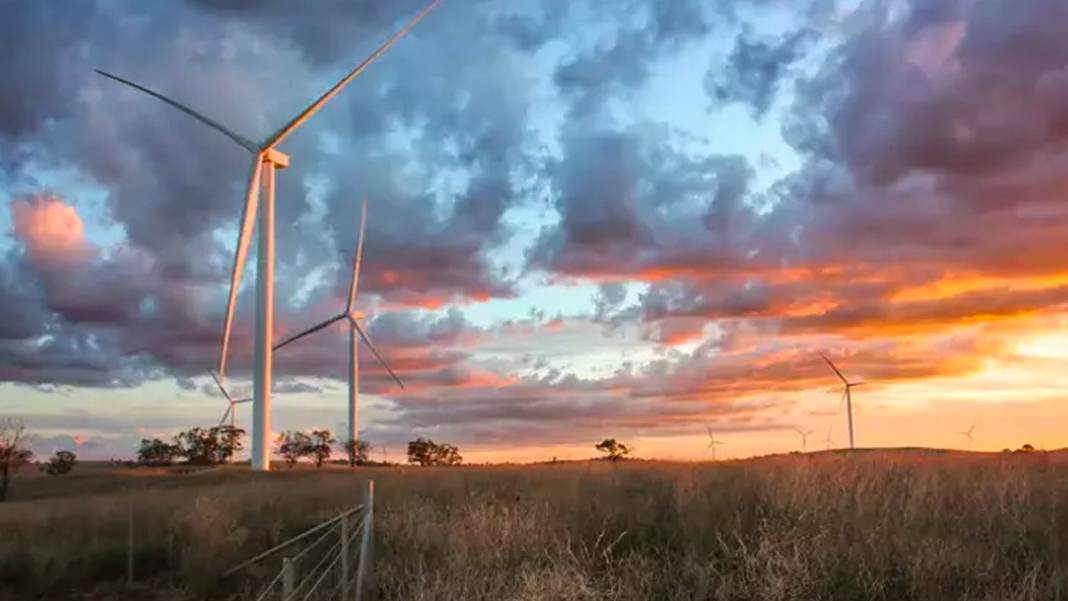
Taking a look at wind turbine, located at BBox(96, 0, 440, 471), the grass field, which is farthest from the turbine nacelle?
the grass field

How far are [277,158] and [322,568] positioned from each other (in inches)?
1902

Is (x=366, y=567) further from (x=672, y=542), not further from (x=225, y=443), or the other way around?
(x=225, y=443)

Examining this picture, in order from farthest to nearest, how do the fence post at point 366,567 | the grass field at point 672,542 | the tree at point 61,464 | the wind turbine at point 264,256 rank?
the tree at point 61,464
the wind turbine at point 264,256
the fence post at point 366,567
the grass field at point 672,542

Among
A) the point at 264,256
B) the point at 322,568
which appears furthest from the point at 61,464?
the point at 322,568

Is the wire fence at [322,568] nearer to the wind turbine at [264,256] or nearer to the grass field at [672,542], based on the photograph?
the grass field at [672,542]

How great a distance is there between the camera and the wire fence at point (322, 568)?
66.9 ft

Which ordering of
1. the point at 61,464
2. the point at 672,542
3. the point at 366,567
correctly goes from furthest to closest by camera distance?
the point at 61,464
the point at 366,567
the point at 672,542

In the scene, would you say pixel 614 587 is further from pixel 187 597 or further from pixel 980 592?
pixel 187 597

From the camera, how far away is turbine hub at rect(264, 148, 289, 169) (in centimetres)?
6666

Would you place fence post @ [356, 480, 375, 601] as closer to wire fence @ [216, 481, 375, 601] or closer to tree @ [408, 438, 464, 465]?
wire fence @ [216, 481, 375, 601]

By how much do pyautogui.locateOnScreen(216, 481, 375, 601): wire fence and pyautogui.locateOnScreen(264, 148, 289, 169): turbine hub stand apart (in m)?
42.6

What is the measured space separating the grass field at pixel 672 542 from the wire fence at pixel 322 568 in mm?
598

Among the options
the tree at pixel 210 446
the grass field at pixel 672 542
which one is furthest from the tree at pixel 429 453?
the grass field at pixel 672 542

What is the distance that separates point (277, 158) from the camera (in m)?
68.8
